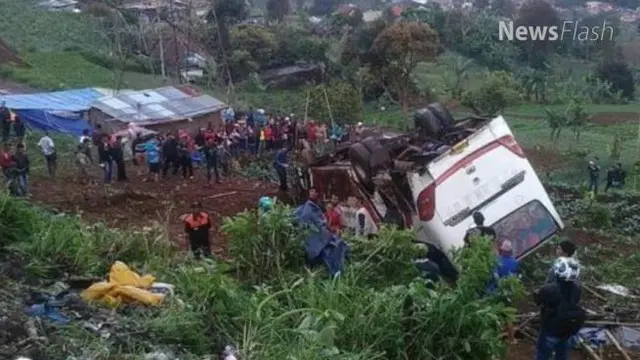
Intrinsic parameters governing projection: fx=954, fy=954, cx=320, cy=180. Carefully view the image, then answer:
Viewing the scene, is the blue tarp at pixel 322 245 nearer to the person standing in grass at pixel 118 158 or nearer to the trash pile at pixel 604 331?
the trash pile at pixel 604 331

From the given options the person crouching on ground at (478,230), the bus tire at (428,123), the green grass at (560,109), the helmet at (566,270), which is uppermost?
the bus tire at (428,123)

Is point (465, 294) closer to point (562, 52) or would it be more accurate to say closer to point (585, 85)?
point (585, 85)

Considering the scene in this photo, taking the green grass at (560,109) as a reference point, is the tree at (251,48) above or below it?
above

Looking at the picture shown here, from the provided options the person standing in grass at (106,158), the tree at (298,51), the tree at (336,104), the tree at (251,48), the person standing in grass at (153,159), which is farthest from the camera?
the tree at (298,51)

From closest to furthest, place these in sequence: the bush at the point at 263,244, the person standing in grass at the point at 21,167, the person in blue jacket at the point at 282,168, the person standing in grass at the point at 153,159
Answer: the bush at the point at 263,244
the person standing in grass at the point at 21,167
the person in blue jacket at the point at 282,168
the person standing in grass at the point at 153,159

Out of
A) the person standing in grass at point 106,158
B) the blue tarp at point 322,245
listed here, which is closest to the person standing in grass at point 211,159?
the person standing in grass at point 106,158

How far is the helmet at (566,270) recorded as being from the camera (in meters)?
8.39

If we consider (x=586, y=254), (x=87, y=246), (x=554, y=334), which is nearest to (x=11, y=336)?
(x=87, y=246)

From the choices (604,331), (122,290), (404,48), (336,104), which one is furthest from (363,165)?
(404,48)

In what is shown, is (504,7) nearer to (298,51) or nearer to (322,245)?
(298,51)

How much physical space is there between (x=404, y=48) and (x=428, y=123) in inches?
975

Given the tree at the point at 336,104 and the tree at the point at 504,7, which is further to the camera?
the tree at the point at 504,7

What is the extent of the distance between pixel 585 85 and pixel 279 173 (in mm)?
36631

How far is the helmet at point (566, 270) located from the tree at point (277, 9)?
217ft
